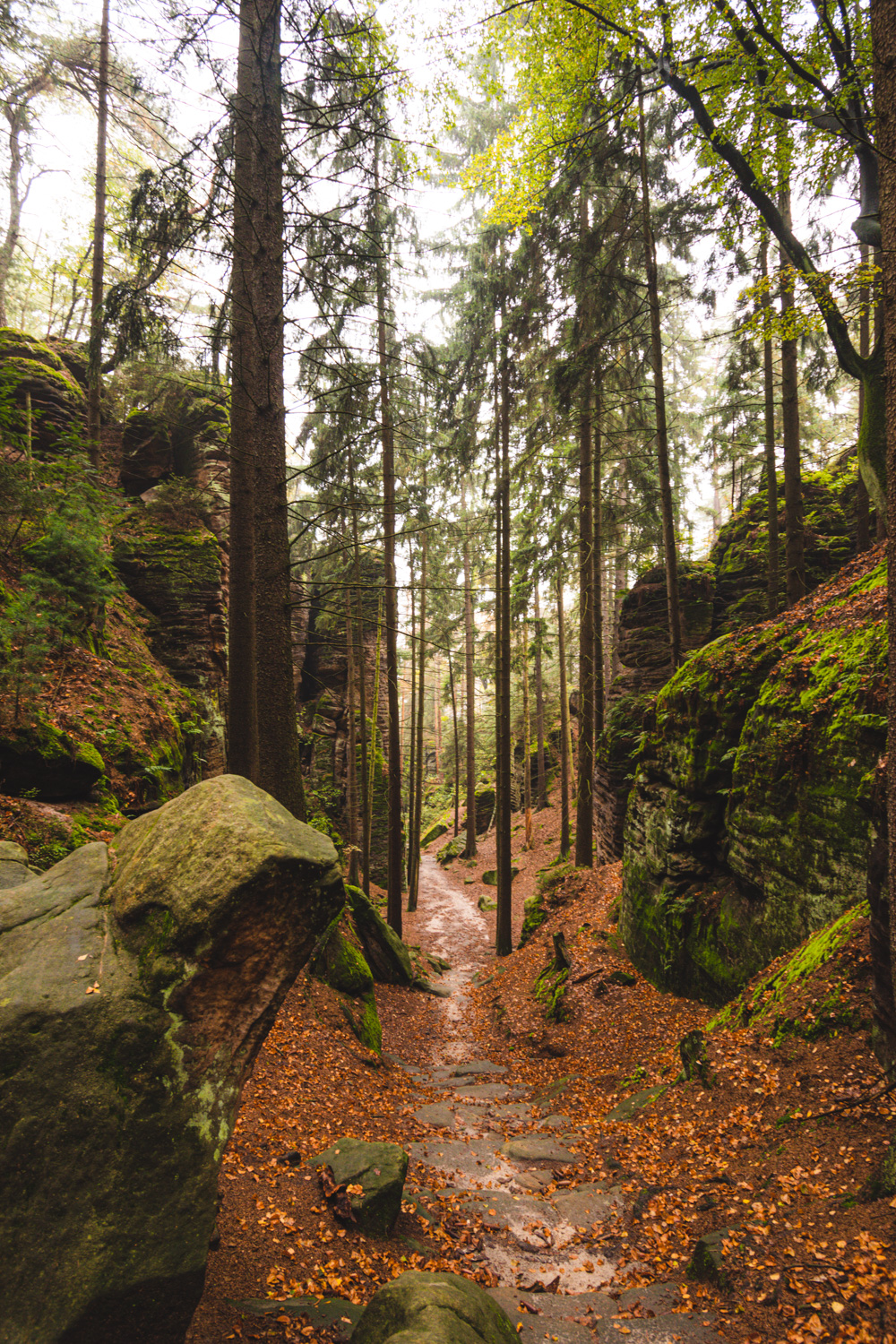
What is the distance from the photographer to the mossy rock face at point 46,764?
646cm

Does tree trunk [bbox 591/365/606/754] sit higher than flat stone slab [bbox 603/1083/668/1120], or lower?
higher

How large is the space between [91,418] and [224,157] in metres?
7.40

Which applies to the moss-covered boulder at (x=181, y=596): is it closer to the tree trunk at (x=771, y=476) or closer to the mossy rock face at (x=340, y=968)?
the mossy rock face at (x=340, y=968)

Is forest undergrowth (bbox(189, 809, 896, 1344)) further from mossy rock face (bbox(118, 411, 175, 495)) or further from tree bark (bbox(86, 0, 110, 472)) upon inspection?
mossy rock face (bbox(118, 411, 175, 495))

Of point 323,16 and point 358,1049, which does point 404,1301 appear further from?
point 323,16

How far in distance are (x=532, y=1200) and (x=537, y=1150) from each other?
3.07 feet

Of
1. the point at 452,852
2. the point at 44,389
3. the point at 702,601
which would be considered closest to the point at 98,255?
the point at 44,389

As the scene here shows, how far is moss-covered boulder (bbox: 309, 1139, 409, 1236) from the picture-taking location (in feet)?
13.6

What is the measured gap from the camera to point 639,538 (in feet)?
49.5

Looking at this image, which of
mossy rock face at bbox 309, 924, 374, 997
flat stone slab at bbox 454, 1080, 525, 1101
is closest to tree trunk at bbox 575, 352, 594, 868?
flat stone slab at bbox 454, 1080, 525, 1101

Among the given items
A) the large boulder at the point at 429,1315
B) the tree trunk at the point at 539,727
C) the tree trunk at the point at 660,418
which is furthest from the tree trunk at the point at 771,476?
the large boulder at the point at 429,1315

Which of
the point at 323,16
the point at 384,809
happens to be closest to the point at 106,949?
the point at 323,16

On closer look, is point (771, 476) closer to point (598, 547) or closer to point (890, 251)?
point (598, 547)

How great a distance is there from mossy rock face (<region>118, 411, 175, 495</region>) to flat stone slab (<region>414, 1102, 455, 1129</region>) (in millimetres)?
15341
